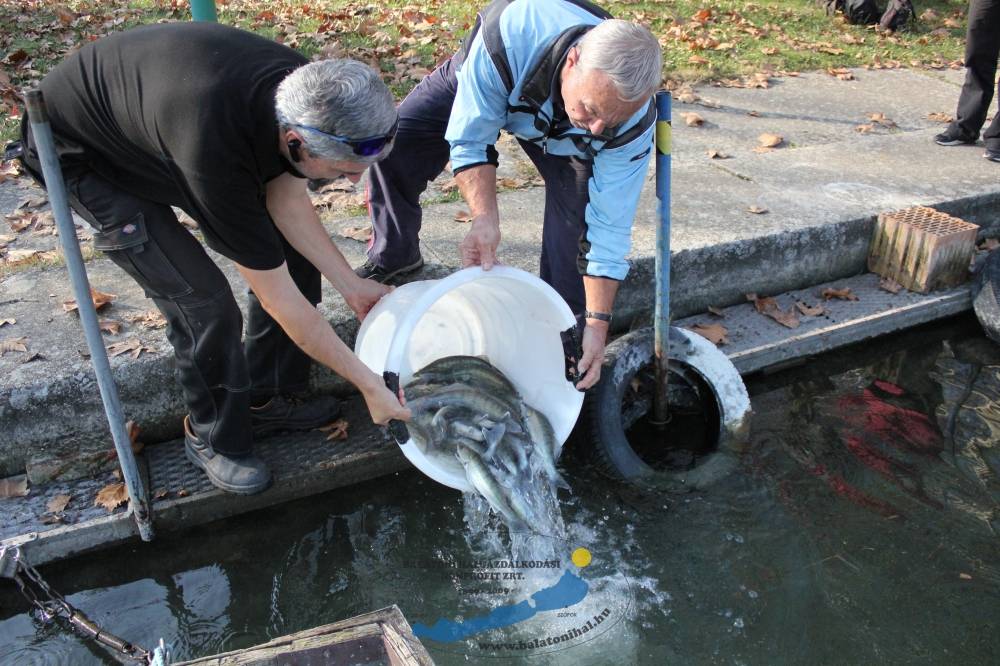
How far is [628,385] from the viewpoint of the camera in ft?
13.9

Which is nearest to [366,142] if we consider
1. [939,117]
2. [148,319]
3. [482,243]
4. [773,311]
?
[482,243]

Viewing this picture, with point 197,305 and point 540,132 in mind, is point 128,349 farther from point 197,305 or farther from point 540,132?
point 540,132

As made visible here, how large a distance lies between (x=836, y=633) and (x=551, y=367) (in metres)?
1.65

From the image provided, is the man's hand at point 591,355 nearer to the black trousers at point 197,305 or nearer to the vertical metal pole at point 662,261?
the vertical metal pole at point 662,261

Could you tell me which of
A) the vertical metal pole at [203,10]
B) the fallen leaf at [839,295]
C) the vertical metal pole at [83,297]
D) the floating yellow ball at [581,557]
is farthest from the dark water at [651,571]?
the vertical metal pole at [203,10]

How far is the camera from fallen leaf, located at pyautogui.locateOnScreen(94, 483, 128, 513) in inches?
144

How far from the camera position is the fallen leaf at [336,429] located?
411 cm

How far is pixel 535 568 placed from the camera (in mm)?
3764

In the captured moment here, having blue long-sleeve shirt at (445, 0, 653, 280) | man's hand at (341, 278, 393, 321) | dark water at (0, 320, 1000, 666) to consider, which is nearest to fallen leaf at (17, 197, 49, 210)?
dark water at (0, 320, 1000, 666)

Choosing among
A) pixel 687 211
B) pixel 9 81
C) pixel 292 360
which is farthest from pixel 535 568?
pixel 9 81

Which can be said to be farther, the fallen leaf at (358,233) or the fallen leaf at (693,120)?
the fallen leaf at (693,120)

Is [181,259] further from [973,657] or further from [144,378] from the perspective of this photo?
[973,657]

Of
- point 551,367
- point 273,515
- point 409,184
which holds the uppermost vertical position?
point 409,184

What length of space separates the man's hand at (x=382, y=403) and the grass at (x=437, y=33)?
457cm
